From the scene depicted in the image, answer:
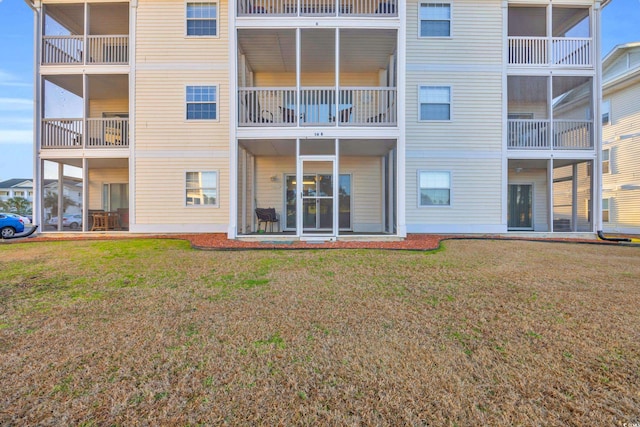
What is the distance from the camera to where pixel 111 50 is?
1143 centimetres

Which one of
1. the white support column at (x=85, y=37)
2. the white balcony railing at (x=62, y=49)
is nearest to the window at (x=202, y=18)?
the white support column at (x=85, y=37)

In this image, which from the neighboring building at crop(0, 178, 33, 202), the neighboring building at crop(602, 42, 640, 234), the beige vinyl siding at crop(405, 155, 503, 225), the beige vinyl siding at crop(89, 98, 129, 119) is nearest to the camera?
the beige vinyl siding at crop(405, 155, 503, 225)

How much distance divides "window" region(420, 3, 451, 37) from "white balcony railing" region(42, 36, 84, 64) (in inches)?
473

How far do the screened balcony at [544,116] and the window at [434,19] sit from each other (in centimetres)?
299

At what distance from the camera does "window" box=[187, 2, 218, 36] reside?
36.3 ft

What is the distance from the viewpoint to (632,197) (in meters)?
15.1

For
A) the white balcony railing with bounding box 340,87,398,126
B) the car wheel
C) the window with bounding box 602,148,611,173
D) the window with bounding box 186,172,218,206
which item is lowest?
the car wheel

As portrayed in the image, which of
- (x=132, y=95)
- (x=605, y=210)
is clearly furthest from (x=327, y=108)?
(x=605, y=210)

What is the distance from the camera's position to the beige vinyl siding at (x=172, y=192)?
11.1 metres

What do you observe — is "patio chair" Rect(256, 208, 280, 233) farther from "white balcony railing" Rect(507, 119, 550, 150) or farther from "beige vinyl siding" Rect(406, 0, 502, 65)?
"white balcony railing" Rect(507, 119, 550, 150)

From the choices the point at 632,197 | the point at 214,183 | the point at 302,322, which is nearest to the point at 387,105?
the point at 214,183

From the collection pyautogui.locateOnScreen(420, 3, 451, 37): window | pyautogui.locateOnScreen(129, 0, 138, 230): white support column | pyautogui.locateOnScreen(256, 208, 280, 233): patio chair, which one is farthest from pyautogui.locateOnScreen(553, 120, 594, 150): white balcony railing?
pyautogui.locateOnScreen(129, 0, 138, 230): white support column

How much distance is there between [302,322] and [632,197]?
1912 centimetres

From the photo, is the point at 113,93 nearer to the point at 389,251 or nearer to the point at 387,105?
the point at 387,105
